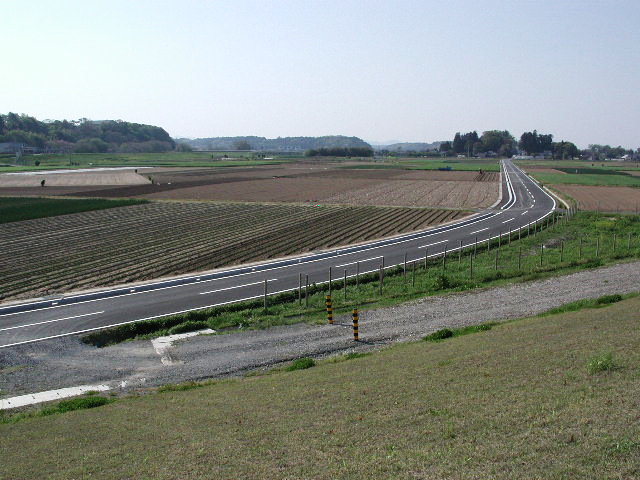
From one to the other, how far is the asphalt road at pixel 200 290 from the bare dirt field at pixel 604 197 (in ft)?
79.3

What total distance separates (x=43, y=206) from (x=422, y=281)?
4891cm

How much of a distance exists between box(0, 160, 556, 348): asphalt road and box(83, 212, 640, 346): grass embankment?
3.77 ft

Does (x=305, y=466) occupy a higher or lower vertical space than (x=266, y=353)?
higher

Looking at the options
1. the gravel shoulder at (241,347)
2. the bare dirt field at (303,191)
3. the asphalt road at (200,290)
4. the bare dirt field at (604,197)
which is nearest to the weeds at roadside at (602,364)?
the gravel shoulder at (241,347)

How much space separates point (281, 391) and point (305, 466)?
5.45 metres

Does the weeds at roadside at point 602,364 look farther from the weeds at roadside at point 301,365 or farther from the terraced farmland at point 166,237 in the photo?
the terraced farmland at point 166,237

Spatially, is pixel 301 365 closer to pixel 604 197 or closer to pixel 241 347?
pixel 241 347

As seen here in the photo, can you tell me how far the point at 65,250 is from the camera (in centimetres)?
4288

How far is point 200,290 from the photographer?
3164 centimetres

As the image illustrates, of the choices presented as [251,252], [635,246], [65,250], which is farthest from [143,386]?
[635,246]

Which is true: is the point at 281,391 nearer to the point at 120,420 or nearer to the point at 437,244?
the point at 120,420

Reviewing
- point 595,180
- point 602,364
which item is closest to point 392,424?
point 602,364

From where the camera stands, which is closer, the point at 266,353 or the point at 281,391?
the point at 281,391

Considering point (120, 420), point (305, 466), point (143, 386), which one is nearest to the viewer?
point (305, 466)
